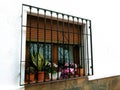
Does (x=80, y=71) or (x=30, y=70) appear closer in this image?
(x=30, y=70)

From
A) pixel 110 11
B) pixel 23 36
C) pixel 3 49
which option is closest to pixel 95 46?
pixel 110 11

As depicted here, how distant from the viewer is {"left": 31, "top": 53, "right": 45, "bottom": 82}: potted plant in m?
2.23

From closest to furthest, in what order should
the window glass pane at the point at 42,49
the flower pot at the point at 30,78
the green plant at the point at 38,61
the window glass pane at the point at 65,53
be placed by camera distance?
1. the flower pot at the point at 30,78
2. the green plant at the point at 38,61
3. the window glass pane at the point at 42,49
4. the window glass pane at the point at 65,53

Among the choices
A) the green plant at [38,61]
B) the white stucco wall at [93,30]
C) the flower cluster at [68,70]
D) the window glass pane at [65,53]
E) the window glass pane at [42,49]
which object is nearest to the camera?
the white stucco wall at [93,30]

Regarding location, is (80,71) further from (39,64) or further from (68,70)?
(39,64)

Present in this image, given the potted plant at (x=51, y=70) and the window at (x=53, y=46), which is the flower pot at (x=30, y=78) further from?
the potted plant at (x=51, y=70)

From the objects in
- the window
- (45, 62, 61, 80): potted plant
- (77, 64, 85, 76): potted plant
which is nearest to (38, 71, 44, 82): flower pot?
the window

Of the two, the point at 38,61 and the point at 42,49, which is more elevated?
the point at 42,49

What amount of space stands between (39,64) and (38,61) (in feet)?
0.13

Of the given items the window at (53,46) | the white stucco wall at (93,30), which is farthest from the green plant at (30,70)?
the white stucco wall at (93,30)

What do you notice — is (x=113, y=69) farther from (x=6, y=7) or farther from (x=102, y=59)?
(x=6, y=7)

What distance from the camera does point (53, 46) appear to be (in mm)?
2604

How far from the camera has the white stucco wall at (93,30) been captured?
78.5 inches

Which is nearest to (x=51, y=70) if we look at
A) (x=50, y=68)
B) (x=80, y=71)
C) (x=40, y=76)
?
(x=50, y=68)
